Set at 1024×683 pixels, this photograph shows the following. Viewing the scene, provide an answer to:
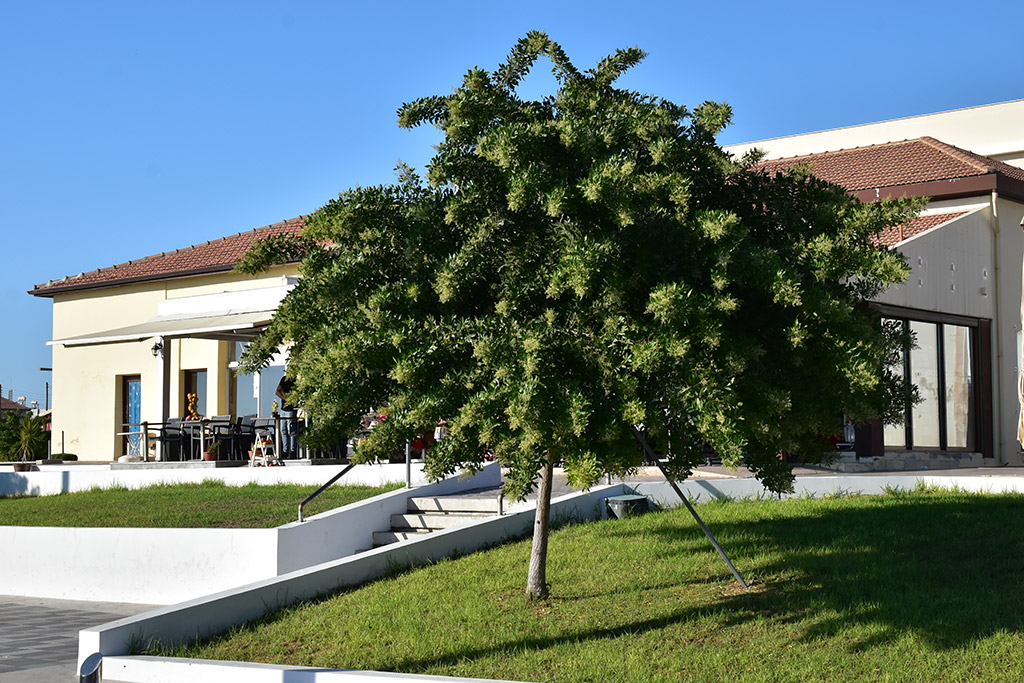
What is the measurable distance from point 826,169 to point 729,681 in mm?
20300

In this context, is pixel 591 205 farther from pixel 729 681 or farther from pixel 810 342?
pixel 729 681

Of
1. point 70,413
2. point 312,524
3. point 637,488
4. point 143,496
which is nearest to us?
point 312,524

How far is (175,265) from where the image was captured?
2861 centimetres

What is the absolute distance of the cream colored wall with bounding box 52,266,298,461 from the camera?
26.7m

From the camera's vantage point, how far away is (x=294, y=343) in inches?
338

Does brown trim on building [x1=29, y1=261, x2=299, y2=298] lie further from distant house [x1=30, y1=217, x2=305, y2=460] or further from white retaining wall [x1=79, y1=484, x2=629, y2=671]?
white retaining wall [x1=79, y1=484, x2=629, y2=671]

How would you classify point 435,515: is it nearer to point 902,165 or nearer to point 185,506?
point 185,506

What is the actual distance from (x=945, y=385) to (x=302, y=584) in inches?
581

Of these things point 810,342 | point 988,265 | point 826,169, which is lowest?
point 810,342

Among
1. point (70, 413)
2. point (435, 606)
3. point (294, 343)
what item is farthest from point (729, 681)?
point (70, 413)

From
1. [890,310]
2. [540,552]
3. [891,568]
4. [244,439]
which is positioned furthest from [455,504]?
[890,310]

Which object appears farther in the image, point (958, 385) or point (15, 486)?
point (958, 385)

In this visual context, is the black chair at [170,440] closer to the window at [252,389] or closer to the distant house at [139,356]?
the window at [252,389]

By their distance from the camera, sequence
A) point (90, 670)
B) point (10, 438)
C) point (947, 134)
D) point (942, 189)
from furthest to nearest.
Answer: point (10, 438) < point (947, 134) < point (942, 189) < point (90, 670)
